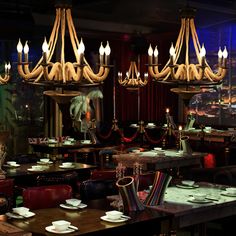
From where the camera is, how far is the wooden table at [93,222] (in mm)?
3264

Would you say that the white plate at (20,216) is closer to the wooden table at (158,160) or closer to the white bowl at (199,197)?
the white bowl at (199,197)

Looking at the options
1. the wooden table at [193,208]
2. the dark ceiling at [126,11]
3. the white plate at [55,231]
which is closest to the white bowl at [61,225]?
the white plate at [55,231]

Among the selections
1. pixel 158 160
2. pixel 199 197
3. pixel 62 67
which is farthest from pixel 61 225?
pixel 158 160

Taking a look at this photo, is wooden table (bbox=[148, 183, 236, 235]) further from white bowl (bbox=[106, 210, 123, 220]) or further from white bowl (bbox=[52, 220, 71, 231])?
white bowl (bbox=[52, 220, 71, 231])

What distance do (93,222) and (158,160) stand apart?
11.3 ft

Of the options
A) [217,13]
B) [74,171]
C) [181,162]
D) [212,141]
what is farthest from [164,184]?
[217,13]

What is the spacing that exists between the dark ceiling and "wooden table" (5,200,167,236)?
234 inches

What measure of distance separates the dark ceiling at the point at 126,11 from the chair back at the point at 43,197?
5435 millimetres

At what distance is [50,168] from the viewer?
613 centimetres

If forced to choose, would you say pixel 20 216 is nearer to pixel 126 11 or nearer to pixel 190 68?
pixel 190 68

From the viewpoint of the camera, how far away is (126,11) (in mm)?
10109

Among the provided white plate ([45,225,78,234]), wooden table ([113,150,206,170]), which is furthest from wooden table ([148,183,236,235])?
wooden table ([113,150,206,170])

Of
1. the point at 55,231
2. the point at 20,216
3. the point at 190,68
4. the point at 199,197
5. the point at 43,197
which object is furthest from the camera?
the point at 190,68

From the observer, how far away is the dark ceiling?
372 inches
